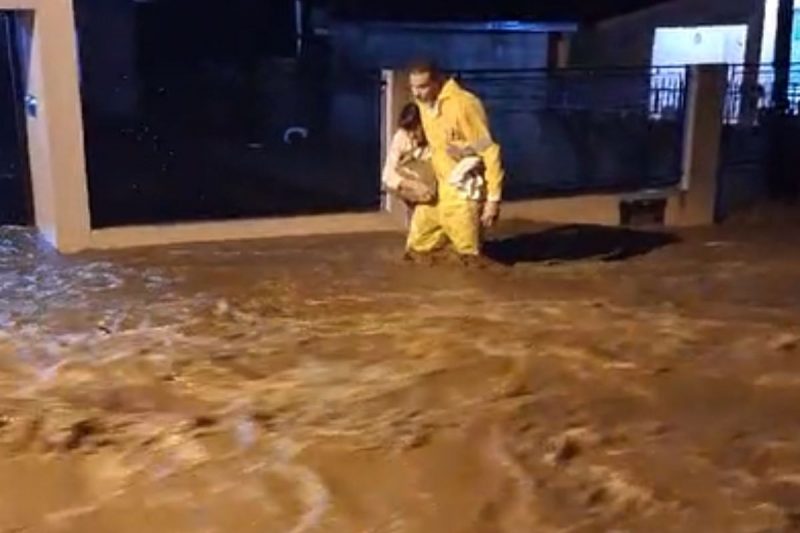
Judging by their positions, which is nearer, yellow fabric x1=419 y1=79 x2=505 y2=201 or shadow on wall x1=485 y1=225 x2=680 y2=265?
yellow fabric x1=419 y1=79 x2=505 y2=201

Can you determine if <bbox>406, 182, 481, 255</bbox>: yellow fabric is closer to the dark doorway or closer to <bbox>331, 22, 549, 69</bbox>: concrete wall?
the dark doorway

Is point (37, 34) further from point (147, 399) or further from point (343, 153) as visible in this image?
point (343, 153)

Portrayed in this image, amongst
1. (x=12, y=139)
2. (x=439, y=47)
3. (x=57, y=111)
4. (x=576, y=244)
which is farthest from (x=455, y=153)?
(x=439, y=47)

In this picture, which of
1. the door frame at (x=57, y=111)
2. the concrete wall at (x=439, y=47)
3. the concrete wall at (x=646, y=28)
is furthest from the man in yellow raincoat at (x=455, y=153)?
the concrete wall at (x=646, y=28)

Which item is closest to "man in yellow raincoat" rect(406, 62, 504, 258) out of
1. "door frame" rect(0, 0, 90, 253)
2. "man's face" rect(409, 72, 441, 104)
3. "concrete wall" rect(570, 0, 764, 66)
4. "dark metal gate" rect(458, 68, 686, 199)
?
"man's face" rect(409, 72, 441, 104)

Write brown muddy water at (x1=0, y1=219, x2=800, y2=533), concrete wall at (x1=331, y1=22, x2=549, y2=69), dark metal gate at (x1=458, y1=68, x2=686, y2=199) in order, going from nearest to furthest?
brown muddy water at (x1=0, y1=219, x2=800, y2=533) → dark metal gate at (x1=458, y1=68, x2=686, y2=199) → concrete wall at (x1=331, y1=22, x2=549, y2=69)

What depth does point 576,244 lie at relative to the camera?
830 cm

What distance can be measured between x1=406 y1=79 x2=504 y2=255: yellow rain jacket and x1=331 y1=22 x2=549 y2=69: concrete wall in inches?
271

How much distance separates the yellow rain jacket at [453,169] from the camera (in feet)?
22.4

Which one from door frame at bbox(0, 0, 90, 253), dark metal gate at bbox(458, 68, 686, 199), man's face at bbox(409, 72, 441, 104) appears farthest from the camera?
dark metal gate at bbox(458, 68, 686, 199)

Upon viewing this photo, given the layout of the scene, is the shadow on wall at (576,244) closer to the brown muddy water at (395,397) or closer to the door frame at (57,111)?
the brown muddy water at (395,397)

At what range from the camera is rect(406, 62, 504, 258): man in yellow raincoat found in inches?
269

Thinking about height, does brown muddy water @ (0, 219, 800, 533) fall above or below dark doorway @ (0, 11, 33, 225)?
below

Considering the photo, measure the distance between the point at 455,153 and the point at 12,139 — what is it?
14.1ft
